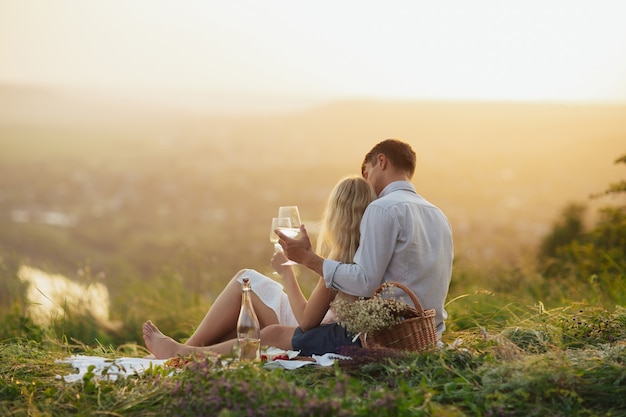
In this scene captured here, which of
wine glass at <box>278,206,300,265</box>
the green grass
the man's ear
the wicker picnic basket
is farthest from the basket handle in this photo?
the man's ear

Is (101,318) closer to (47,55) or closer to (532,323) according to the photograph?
(532,323)

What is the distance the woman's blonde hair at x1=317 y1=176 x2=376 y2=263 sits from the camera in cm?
391

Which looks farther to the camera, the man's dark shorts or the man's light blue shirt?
the man's dark shorts

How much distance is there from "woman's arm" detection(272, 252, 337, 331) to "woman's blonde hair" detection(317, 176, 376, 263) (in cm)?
22

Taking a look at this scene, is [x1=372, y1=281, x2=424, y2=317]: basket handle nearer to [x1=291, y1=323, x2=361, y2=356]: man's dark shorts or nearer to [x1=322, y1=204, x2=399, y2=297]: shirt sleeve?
[x1=322, y1=204, x2=399, y2=297]: shirt sleeve

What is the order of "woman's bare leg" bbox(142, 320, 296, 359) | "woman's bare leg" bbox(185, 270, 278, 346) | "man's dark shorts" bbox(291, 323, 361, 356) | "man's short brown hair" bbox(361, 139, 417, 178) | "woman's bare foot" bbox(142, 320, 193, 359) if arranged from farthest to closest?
"woman's bare leg" bbox(185, 270, 278, 346)
"woman's bare foot" bbox(142, 320, 193, 359)
"woman's bare leg" bbox(142, 320, 296, 359)
"man's short brown hair" bbox(361, 139, 417, 178)
"man's dark shorts" bbox(291, 323, 361, 356)

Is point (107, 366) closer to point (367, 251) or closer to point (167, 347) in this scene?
point (167, 347)

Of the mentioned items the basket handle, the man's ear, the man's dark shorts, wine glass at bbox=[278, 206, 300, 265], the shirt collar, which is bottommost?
the man's dark shorts

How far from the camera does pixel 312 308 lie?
3.98 m

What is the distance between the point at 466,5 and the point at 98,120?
2213 cm

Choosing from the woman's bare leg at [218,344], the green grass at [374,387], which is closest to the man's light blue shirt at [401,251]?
the green grass at [374,387]

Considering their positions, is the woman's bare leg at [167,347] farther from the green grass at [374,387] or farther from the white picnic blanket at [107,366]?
the green grass at [374,387]

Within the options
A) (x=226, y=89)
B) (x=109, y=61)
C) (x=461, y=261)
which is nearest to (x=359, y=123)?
(x=226, y=89)

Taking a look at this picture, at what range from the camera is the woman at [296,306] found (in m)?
→ 3.92
